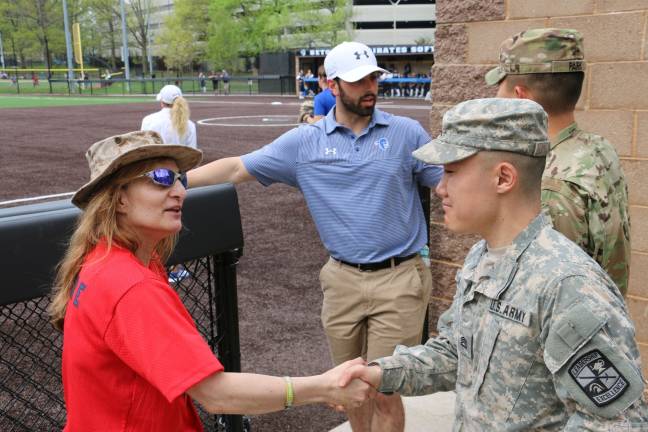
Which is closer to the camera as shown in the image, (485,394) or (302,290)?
(485,394)

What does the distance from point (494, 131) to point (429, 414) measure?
295 centimetres

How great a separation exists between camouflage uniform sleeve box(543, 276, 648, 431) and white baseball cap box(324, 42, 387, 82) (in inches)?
93.0

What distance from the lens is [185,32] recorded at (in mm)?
69562

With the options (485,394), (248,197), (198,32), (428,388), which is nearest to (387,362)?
(428,388)

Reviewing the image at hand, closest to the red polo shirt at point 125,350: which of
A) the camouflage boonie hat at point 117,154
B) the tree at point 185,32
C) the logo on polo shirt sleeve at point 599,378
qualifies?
the camouflage boonie hat at point 117,154

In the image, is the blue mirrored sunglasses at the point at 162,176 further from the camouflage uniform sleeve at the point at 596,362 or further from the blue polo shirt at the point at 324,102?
the blue polo shirt at the point at 324,102

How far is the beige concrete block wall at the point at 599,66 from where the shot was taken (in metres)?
3.77

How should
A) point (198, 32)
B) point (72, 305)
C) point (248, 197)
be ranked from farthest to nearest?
point (198, 32) < point (248, 197) < point (72, 305)

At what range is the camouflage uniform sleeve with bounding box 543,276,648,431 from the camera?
1464mm

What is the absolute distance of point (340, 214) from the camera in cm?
357

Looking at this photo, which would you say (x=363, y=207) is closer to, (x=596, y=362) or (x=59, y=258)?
(x=59, y=258)

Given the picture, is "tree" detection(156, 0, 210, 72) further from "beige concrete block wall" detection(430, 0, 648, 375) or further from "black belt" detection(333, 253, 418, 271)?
"black belt" detection(333, 253, 418, 271)

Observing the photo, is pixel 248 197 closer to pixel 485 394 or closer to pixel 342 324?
pixel 342 324

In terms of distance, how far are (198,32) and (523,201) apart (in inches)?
2943
